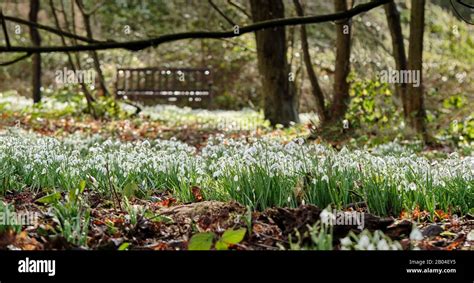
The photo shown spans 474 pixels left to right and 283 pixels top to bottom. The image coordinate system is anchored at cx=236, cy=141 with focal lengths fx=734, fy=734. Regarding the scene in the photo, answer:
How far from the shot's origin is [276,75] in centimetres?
1672

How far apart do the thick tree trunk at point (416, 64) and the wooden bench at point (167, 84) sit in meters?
15.0

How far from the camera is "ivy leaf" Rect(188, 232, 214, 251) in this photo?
3.71 meters

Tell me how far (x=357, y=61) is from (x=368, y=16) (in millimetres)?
5990

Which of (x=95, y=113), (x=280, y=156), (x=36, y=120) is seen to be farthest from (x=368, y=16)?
(x=280, y=156)

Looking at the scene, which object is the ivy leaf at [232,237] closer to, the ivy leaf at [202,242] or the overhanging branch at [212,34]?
the ivy leaf at [202,242]

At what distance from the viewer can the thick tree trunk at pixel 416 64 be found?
1189 cm

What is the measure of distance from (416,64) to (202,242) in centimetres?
893

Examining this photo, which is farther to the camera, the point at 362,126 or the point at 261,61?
the point at 261,61

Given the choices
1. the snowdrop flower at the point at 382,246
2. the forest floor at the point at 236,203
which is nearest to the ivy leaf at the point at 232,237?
the forest floor at the point at 236,203

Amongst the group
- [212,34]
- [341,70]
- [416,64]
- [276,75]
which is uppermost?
[276,75]

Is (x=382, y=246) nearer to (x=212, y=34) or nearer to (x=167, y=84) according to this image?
(x=212, y=34)

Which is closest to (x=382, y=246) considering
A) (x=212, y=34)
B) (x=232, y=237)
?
(x=232, y=237)

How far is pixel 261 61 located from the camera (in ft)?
55.3

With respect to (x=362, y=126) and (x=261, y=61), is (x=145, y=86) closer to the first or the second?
(x=261, y=61)
